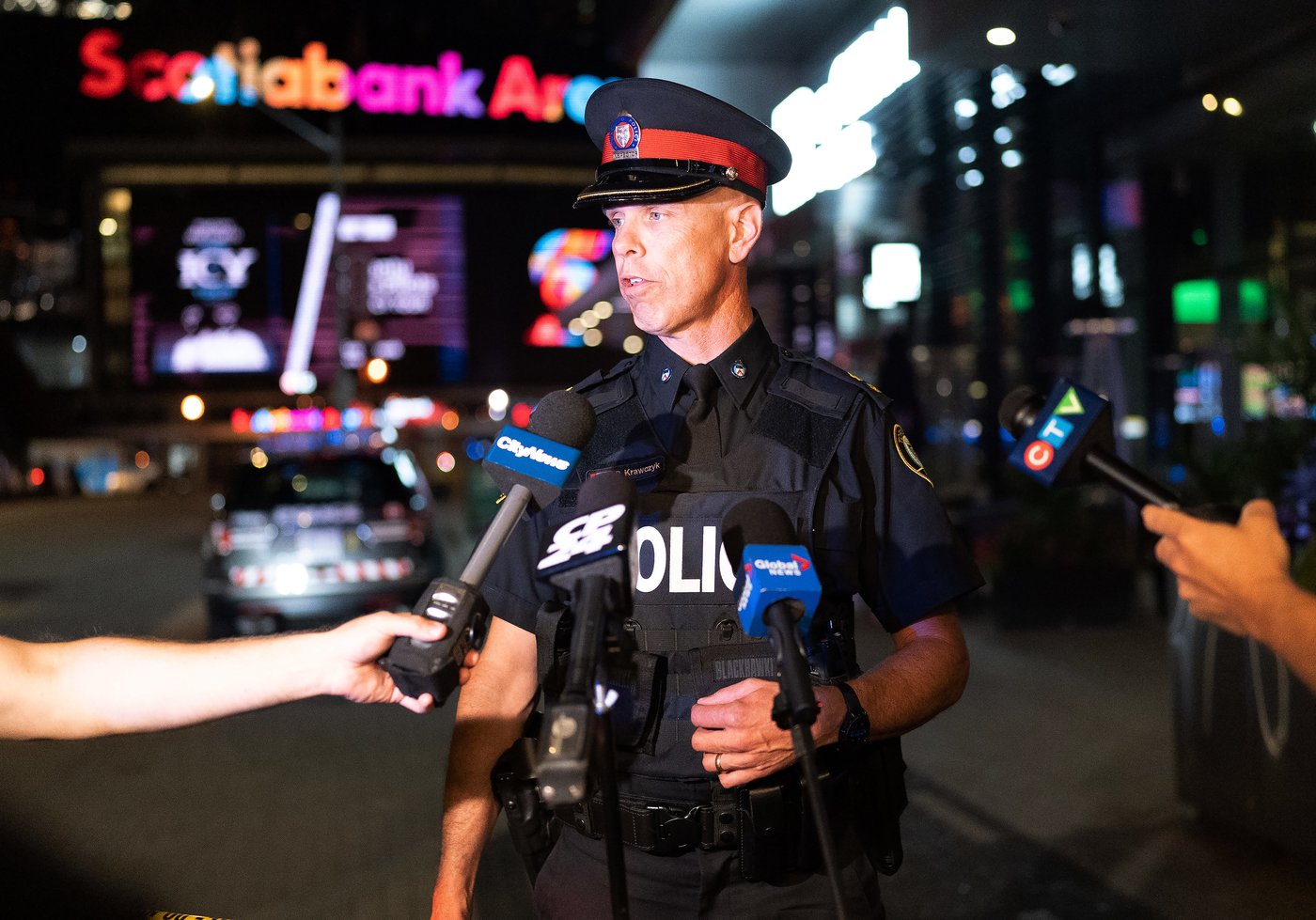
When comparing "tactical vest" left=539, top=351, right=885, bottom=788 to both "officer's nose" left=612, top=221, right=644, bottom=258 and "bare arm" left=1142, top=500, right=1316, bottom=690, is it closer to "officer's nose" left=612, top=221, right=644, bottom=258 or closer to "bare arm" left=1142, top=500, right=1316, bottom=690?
"officer's nose" left=612, top=221, right=644, bottom=258

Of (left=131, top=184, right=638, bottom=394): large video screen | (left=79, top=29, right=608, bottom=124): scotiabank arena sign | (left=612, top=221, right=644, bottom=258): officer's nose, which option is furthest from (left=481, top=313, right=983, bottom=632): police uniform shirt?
(left=79, top=29, right=608, bottom=124): scotiabank arena sign

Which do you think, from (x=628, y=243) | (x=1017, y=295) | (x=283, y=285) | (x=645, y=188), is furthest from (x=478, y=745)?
(x=283, y=285)

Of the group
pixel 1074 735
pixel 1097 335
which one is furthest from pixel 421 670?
pixel 1097 335

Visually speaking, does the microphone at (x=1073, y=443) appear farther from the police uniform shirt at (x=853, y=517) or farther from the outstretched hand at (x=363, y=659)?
the outstretched hand at (x=363, y=659)

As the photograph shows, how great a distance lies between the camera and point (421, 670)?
1513mm

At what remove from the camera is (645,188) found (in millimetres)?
2443

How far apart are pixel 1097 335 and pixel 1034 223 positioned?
58.7 inches

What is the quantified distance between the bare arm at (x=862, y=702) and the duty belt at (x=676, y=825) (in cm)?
25

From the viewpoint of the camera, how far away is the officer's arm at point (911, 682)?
2.01 metres

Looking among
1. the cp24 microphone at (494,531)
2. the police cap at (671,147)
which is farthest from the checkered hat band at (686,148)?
the cp24 microphone at (494,531)

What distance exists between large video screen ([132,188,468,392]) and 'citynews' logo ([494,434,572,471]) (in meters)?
39.4

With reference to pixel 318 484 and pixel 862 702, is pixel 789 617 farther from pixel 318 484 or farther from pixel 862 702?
pixel 318 484

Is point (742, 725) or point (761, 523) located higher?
point (761, 523)

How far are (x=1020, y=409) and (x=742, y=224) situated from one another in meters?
0.93
